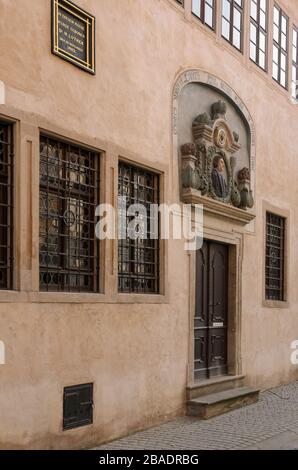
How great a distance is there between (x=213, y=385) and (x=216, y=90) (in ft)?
14.7

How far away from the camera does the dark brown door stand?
9.45m

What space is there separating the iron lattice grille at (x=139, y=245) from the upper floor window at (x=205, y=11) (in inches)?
111

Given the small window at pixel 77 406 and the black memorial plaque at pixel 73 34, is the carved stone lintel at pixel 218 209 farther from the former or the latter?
the small window at pixel 77 406

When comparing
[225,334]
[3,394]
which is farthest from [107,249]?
[225,334]

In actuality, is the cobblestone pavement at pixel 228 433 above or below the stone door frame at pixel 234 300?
below

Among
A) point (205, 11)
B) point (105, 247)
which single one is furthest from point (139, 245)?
point (205, 11)

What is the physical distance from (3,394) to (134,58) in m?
4.32

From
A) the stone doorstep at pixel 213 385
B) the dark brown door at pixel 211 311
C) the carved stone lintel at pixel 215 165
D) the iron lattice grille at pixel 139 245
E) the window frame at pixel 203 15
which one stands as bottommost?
the stone doorstep at pixel 213 385

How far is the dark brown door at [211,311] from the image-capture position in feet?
31.0

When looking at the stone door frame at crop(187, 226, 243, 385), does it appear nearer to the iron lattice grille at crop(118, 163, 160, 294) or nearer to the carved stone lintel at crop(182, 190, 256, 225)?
the carved stone lintel at crop(182, 190, 256, 225)

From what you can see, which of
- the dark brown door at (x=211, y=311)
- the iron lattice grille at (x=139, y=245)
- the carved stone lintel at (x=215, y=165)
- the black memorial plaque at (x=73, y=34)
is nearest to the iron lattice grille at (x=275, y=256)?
the carved stone lintel at (x=215, y=165)

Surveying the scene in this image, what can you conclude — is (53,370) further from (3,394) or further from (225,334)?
(225,334)

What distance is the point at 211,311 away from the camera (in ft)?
32.2

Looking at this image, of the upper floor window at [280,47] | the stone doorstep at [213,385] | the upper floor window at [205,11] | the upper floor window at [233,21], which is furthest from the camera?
the upper floor window at [280,47]
